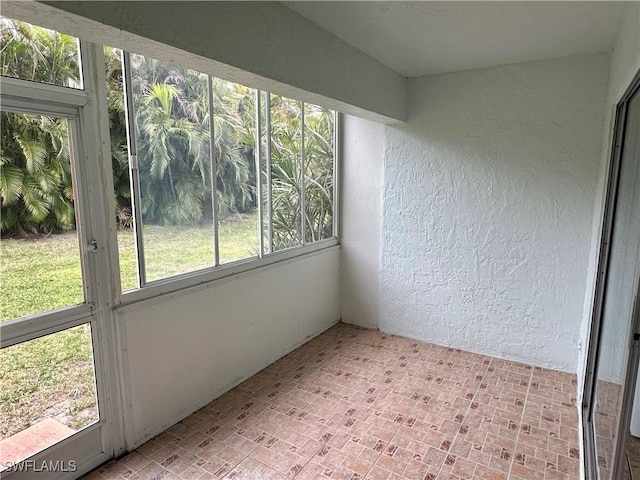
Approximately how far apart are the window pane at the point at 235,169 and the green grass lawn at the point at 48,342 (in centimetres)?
60

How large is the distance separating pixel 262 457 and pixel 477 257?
2411 mm

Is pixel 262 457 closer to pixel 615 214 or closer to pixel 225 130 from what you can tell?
pixel 225 130

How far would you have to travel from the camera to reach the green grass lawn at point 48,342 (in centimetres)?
175

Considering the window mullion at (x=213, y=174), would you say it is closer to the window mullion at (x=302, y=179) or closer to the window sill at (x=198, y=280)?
the window sill at (x=198, y=280)

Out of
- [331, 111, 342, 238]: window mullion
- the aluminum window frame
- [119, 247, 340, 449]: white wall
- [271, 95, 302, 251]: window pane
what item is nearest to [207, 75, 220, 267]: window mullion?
the aluminum window frame

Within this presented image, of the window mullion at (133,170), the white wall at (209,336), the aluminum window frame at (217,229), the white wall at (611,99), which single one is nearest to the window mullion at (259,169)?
the aluminum window frame at (217,229)

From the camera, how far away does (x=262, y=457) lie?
2.21 meters

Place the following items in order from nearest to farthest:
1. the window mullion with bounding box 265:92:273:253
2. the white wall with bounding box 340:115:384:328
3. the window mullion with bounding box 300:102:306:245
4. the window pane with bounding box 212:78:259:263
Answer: the window pane with bounding box 212:78:259:263 → the window mullion with bounding box 265:92:273:253 → the window mullion with bounding box 300:102:306:245 → the white wall with bounding box 340:115:384:328

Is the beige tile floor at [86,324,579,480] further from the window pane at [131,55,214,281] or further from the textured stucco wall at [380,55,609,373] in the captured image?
the window pane at [131,55,214,281]

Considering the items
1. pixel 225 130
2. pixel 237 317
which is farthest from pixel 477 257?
pixel 225 130

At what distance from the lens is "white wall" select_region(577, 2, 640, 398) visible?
1735mm

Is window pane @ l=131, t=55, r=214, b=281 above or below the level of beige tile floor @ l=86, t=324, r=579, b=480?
above

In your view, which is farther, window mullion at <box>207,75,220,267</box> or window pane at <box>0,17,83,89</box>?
window mullion at <box>207,75,220,267</box>

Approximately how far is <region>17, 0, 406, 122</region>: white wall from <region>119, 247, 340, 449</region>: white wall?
1.41 meters
